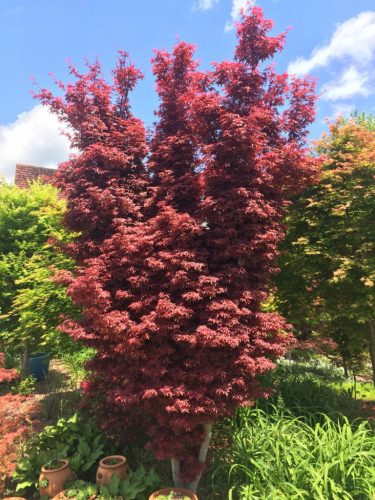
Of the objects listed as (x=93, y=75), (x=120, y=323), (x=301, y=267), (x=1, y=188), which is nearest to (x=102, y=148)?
(x=93, y=75)

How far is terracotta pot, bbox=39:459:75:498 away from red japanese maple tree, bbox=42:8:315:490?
31.8 inches

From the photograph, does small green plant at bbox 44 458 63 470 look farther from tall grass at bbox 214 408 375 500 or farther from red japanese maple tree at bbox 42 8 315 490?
tall grass at bbox 214 408 375 500

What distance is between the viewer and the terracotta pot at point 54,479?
14.5 ft

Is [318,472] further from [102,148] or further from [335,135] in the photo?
[335,135]

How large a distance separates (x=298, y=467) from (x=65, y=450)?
10.3 feet

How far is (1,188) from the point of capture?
10.5 meters

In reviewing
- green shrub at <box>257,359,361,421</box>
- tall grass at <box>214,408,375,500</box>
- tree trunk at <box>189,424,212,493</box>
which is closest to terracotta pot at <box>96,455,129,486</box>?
tree trunk at <box>189,424,212,493</box>

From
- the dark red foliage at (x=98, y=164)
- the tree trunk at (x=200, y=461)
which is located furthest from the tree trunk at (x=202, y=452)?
the dark red foliage at (x=98, y=164)

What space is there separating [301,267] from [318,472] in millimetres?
3571

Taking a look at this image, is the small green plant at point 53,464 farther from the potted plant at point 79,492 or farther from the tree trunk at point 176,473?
the tree trunk at point 176,473

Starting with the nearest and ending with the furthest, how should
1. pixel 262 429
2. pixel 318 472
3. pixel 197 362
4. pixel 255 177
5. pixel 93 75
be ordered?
1. pixel 318 472
2. pixel 197 362
3. pixel 255 177
4. pixel 262 429
5. pixel 93 75

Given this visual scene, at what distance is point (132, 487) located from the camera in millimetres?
→ 4062

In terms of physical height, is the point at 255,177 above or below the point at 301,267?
above

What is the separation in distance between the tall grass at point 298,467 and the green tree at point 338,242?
229 cm
